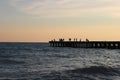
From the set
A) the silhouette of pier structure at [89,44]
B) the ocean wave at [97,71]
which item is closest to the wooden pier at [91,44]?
the silhouette of pier structure at [89,44]

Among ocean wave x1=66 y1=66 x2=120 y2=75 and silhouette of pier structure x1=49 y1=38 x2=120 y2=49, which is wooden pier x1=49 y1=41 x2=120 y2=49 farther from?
ocean wave x1=66 y1=66 x2=120 y2=75

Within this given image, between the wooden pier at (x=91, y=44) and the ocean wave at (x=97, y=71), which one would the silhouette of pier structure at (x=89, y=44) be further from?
the ocean wave at (x=97, y=71)

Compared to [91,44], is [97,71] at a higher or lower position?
lower

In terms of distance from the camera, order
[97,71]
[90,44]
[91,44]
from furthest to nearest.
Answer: [90,44] < [91,44] < [97,71]

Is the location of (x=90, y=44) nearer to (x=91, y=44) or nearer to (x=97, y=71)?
(x=91, y=44)

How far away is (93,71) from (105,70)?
51.7 inches

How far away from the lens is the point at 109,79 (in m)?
20.5

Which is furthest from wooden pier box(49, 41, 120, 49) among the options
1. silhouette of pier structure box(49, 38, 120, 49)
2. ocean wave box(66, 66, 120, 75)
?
ocean wave box(66, 66, 120, 75)

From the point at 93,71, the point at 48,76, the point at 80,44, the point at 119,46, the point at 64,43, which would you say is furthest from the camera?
the point at 64,43

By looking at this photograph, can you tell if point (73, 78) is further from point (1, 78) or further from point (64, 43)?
point (64, 43)

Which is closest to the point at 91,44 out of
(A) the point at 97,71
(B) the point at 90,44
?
(B) the point at 90,44

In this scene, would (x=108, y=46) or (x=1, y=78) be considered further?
(x=108, y=46)

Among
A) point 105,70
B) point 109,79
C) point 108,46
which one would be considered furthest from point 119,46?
point 109,79

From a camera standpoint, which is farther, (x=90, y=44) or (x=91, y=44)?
(x=90, y=44)
